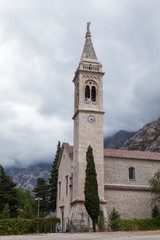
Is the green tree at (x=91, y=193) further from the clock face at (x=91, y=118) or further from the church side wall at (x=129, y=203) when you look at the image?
the clock face at (x=91, y=118)

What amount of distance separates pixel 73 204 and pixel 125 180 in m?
8.34

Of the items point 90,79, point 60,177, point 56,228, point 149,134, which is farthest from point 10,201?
point 149,134

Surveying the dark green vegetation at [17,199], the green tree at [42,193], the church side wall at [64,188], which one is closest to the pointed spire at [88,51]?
the church side wall at [64,188]

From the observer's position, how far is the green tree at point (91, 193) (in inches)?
1190

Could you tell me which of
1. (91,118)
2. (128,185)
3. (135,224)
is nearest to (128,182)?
(128,185)

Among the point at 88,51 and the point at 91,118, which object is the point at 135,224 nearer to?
Answer: the point at 91,118

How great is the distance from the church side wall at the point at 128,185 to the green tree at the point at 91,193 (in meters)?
5.47

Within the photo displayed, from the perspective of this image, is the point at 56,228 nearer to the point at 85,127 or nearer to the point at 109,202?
the point at 109,202

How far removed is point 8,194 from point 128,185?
23.3 metres

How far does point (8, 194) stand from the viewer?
2020 inches

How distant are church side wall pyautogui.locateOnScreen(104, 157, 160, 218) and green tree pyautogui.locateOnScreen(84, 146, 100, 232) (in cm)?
547

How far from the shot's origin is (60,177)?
45031 millimetres

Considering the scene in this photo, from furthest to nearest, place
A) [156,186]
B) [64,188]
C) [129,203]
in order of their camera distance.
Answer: [64,188] → [129,203] → [156,186]

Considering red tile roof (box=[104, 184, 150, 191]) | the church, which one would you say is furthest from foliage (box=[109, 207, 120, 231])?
red tile roof (box=[104, 184, 150, 191])
